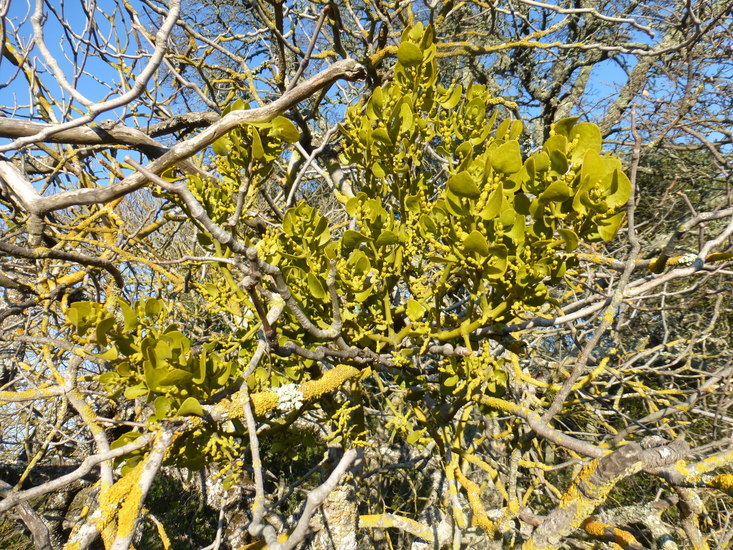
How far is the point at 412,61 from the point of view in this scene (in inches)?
32.3

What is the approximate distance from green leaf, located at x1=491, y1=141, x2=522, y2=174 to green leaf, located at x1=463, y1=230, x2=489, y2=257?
0.38 ft

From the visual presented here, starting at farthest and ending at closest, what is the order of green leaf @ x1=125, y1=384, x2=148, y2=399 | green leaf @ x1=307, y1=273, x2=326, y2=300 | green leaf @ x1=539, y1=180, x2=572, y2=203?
green leaf @ x1=307, y1=273, x2=326, y2=300 < green leaf @ x1=125, y1=384, x2=148, y2=399 < green leaf @ x1=539, y1=180, x2=572, y2=203

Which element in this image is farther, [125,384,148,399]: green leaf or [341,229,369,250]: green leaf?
[341,229,369,250]: green leaf

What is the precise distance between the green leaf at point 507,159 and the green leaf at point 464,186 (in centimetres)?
5

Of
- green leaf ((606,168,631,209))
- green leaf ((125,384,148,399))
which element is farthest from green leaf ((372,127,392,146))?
green leaf ((125,384,148,399))

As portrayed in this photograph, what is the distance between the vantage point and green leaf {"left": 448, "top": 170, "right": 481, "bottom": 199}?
0.64 m

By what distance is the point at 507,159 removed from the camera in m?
0.67

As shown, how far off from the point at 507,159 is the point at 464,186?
0.08 m

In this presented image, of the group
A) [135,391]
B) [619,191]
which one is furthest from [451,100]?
A: [135,391]

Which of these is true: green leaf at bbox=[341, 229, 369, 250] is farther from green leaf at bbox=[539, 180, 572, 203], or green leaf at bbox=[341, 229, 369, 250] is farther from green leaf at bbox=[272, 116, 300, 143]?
green leaf at bbox=[539, 180, 572, 203]

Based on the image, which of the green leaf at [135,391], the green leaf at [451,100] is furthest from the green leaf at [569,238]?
the green leaf at [135,391]

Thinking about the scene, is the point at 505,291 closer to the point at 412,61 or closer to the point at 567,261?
the point at 567,261

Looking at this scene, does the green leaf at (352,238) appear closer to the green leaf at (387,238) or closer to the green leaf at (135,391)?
the green leaf at (387,238)

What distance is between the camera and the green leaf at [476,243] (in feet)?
2.16
